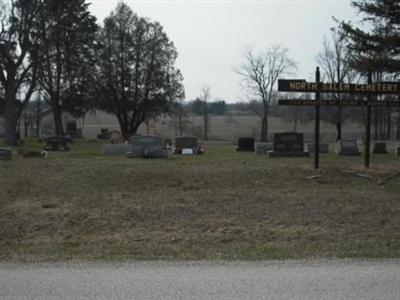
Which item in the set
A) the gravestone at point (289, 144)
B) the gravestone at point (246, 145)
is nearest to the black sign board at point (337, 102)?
the gravestone at point (289, 144)

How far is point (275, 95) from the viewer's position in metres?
81.2

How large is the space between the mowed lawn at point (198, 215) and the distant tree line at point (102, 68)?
39.6m

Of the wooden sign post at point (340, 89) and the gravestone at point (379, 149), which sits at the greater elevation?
the wooden sign post at point (340, 89)

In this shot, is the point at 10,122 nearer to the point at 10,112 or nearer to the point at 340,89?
the point at 10,112

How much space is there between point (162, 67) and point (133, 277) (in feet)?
203

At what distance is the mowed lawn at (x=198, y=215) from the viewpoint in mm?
8664

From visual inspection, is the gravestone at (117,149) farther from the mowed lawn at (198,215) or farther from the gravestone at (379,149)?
the mowed lawn at (198,215)

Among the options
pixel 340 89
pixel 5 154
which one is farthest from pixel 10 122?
pixel 340 89

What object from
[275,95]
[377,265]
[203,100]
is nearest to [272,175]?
[377,265]

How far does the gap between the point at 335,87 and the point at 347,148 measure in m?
18.8

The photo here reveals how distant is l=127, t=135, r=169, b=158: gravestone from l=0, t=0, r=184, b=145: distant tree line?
82.3ft

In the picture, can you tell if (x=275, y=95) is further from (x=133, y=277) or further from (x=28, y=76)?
(x=133, y=277)

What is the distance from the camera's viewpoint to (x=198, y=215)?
1180 centimetres

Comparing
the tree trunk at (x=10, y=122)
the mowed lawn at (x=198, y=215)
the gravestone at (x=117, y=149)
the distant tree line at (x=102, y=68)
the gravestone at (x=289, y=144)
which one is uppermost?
the distant tree line at (x=102, y=68)
